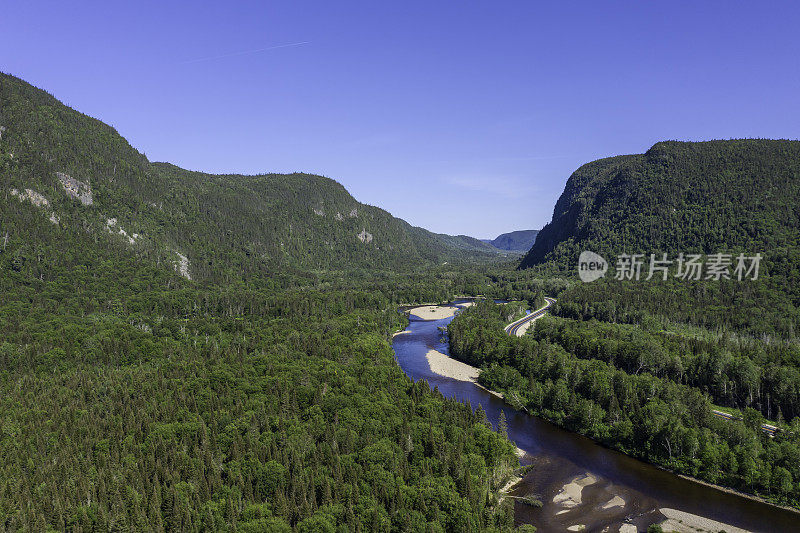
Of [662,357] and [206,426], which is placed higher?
[662,357]

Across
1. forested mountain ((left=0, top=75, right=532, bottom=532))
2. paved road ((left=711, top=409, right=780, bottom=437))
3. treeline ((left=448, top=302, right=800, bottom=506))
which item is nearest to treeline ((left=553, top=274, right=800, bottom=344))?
paved road ((left=711, top=409, right=780, bottom=437))

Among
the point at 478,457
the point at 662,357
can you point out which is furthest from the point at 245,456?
the point at 662,357

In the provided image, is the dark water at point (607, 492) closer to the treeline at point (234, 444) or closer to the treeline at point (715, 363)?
the treeline at point (234, 444)

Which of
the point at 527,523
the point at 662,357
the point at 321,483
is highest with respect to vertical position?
the point at 662,357

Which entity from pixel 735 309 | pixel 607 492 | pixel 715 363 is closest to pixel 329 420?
pixel 607 492

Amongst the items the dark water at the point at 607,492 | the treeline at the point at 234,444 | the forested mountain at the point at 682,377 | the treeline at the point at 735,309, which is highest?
the treeline at the point at 735,309

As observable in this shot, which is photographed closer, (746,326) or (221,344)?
(221,344)

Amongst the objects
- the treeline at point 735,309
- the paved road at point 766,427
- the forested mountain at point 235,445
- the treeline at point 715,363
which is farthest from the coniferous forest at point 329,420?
the paved road at point 766,427

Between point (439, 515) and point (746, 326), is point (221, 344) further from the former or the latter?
point (746, 326)
